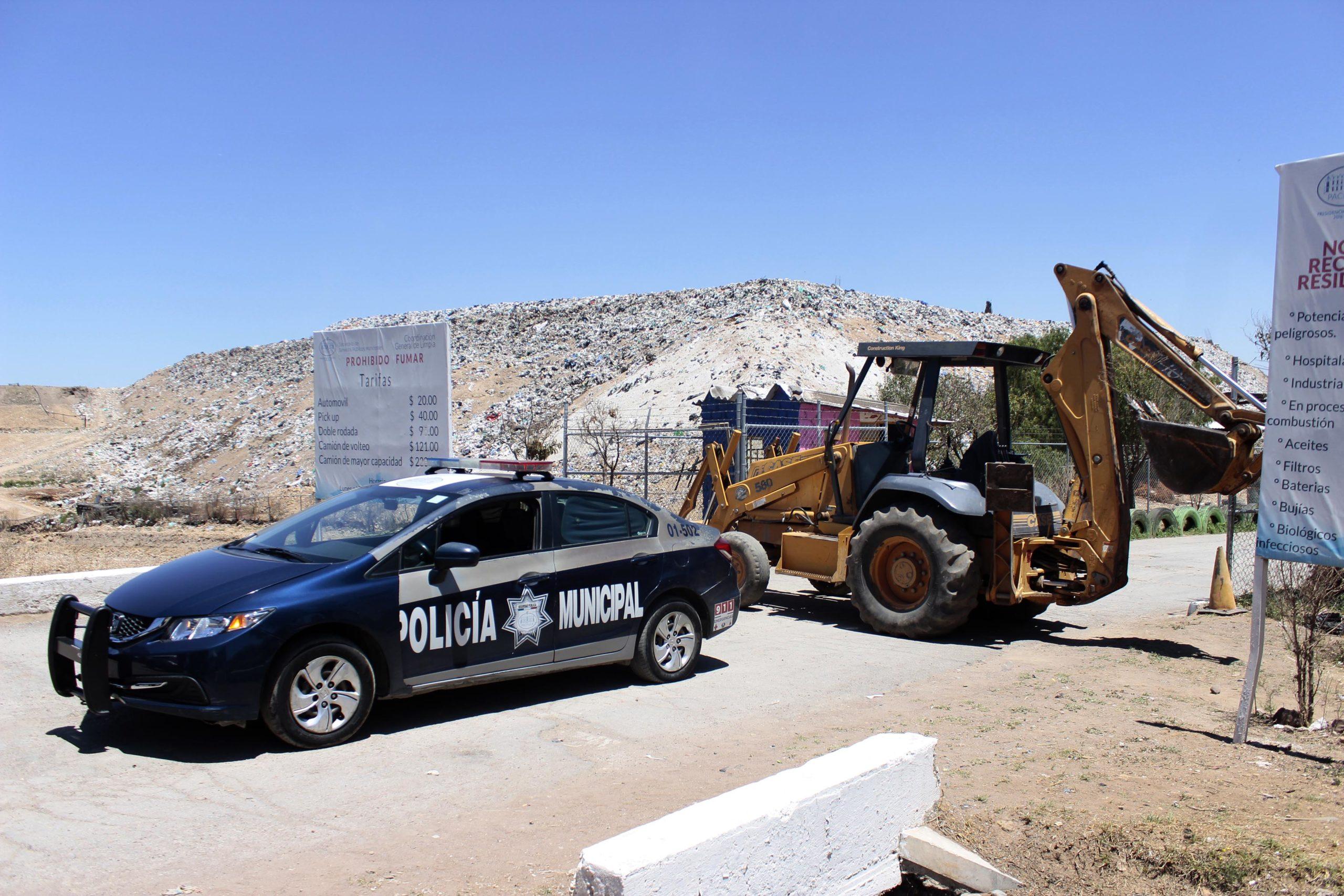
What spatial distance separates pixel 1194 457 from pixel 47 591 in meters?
10.6

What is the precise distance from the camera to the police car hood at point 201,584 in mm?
5961

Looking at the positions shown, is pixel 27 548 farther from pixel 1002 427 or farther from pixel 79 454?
pixel 79 454

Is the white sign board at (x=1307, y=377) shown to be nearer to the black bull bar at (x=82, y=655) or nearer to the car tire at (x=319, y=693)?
the car tire at (x=319, y=693)

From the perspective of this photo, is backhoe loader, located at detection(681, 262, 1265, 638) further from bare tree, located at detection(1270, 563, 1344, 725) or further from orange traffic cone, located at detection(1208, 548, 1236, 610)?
orange traffic cone, located at detection(1208, 548, 1236, 610)

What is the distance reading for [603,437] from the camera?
86.3ft

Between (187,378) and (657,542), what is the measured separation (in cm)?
7663

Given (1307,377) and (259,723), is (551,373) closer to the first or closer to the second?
(259,723)

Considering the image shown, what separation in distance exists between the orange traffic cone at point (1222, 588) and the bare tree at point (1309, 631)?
7.66 ft

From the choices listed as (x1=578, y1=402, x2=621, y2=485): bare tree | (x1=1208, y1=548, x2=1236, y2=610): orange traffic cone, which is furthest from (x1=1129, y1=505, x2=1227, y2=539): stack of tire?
(x1=578, y1=402, x2=621, y2=485): bare tree

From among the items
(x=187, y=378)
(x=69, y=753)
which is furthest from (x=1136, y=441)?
(x=187, y=378)

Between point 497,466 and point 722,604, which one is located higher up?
point 497,466

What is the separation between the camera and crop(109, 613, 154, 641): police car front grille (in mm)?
5934

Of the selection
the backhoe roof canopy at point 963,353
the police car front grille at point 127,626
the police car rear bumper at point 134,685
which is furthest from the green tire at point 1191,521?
the police car front grille at point 127,626

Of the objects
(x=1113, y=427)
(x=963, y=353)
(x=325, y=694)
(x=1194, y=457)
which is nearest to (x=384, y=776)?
(x=325, y=694)
